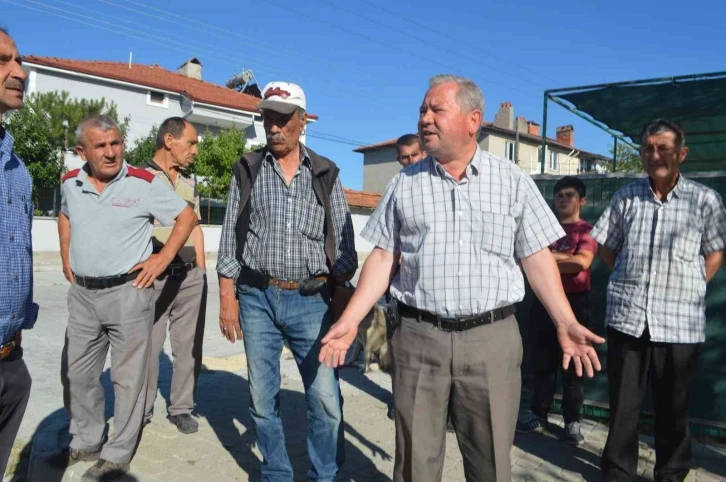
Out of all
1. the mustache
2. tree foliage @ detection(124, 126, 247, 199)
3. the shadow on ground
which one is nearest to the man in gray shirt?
the shadow on ground

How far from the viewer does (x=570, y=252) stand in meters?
4.32

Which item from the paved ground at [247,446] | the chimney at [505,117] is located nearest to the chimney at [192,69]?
the chimney at [505,117]

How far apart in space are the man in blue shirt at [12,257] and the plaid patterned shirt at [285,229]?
110 cm

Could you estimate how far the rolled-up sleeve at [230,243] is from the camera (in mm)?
3525

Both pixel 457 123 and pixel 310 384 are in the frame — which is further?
pixel 310 384

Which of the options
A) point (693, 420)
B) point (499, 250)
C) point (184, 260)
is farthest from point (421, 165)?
point (693, 420)

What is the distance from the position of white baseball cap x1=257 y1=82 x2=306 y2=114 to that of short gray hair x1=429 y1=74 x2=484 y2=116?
949mm

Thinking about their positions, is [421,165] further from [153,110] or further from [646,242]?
[153,110]

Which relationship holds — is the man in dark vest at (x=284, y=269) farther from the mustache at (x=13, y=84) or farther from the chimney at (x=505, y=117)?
the chimney at (x=505, y=117)

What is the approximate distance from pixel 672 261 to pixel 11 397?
3479mm

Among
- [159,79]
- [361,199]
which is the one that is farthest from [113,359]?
[159,79]

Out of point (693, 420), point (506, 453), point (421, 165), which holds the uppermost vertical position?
point (421, 165)

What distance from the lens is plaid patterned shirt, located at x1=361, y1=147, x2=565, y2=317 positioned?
2.66 m

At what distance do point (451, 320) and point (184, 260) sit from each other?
2.67 m
